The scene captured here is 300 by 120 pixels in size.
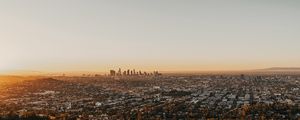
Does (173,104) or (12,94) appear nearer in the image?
(173,104)

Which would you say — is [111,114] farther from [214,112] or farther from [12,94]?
[12,94]

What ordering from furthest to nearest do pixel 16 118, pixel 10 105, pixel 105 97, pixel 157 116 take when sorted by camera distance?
1. pixel 105 97
2. pixel 10 105
3. pixel 157 116
4. pixel 16 118

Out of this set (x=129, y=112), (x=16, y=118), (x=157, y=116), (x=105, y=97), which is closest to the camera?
(x=16, y=118)

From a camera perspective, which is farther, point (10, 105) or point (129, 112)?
point (10, 105)

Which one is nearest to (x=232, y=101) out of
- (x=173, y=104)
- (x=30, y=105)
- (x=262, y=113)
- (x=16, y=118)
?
(x=173, y=104)

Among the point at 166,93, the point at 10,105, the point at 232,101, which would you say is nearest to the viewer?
the point at 10,105

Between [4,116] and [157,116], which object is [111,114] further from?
[4,116]

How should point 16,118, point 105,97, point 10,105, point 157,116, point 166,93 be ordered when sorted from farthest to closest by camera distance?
point 166,93, point 105,97, point 10,105, point 157,116, point 16,118

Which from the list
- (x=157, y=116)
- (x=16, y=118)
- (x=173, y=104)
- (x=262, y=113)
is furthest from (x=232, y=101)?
(x=16, y=118)
